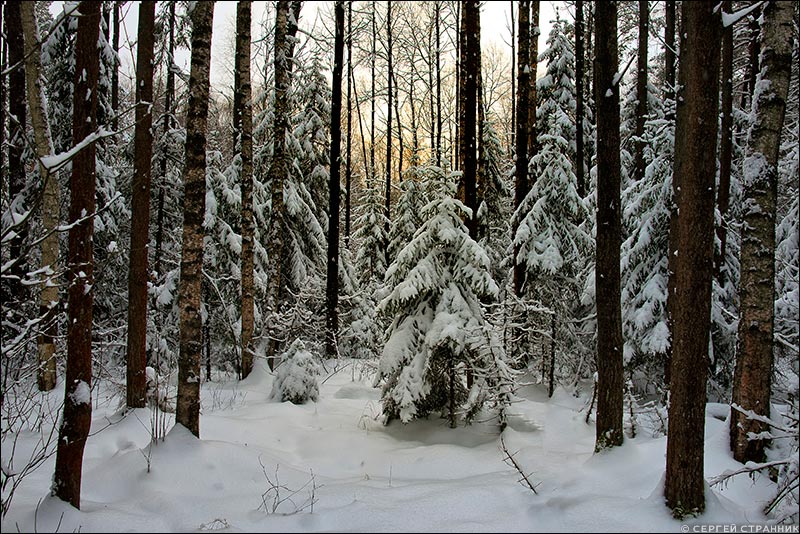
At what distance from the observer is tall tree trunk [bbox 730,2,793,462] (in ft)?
19.2

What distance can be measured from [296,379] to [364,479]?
3989mm

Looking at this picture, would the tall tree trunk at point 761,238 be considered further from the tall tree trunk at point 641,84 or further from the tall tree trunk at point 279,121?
the tall tree trunk at point 279,121

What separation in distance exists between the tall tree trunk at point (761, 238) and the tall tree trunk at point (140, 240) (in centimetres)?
793

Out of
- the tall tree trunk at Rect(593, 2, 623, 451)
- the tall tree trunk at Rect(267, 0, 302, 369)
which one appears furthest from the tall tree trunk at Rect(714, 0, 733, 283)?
the tall tree trunk at Rect(267, 0, 302, 369)

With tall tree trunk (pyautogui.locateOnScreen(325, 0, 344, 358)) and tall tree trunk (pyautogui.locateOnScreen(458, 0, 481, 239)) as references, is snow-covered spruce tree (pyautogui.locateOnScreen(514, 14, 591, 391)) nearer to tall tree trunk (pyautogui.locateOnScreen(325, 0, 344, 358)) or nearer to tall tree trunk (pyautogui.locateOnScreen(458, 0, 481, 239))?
tall tree trunk (pyautogui.locateOnScreen(458, 0, 481, 239))

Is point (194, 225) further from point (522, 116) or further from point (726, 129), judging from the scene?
point (726, 129)

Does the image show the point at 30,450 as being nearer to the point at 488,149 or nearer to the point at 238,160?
the point at 238,160

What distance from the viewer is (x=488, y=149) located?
20812mm

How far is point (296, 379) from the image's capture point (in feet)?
32.2

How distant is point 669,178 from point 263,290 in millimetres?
11237

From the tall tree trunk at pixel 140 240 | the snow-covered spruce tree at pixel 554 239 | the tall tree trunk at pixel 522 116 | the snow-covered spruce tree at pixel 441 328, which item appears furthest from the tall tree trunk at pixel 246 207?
the tall tree trunk at pixel 522 116

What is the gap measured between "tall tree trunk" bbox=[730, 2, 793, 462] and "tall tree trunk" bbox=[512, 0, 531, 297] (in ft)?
20.8

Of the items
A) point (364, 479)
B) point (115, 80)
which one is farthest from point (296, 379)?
point (115, 80)

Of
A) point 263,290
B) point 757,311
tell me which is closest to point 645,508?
point 757,311
